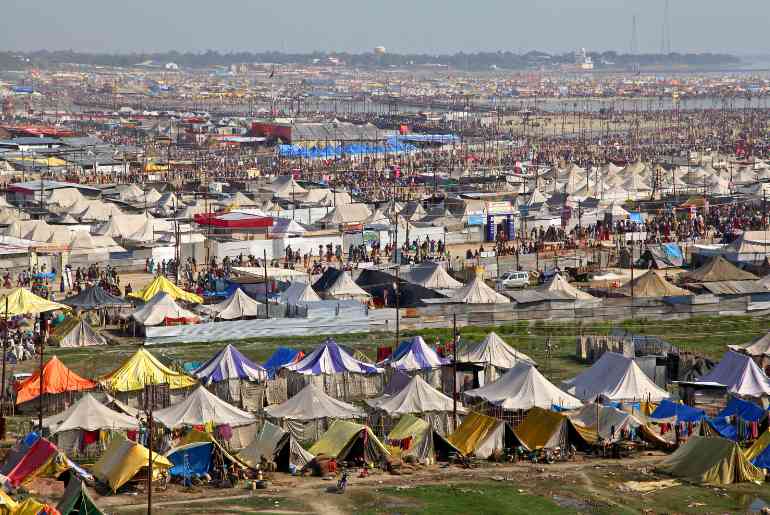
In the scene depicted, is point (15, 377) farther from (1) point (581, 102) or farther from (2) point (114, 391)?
(1) point (581, 102)

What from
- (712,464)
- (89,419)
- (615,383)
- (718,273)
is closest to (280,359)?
(89,419)

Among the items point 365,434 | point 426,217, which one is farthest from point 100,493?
point 426,217

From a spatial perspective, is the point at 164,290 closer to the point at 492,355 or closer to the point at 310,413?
the point at 492,355

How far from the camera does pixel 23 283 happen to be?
36.3 meters

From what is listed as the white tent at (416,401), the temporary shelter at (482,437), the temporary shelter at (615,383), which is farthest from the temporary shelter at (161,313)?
the temporary shelter at (482,437)

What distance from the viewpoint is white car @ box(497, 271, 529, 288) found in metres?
35.6

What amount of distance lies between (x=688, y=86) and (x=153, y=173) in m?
136

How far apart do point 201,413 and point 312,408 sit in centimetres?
165

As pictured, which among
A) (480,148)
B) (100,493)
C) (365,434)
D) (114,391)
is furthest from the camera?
(480,148)

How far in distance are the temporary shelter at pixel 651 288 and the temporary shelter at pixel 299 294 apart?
715 centimetres

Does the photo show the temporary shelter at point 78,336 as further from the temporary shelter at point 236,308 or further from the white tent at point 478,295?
the white tent at point 478,295

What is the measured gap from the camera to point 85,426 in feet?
70.1

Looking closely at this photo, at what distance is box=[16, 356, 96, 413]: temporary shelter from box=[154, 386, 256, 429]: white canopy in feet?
7.71

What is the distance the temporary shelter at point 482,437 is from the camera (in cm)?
2095
